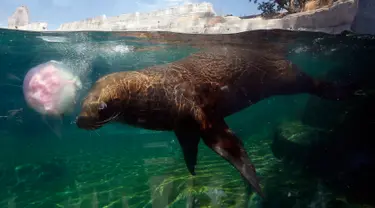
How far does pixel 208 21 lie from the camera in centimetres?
817

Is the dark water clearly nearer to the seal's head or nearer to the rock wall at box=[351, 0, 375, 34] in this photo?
the rock wall at box=[351, 0, 375, 34]

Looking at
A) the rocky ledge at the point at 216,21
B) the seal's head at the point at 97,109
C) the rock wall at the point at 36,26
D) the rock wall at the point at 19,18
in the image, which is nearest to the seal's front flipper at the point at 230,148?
the seal's head at the point at 97,109

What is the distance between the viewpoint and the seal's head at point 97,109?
3779mm

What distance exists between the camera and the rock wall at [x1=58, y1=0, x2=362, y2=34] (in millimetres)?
7270

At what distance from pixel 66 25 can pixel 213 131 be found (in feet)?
22.4

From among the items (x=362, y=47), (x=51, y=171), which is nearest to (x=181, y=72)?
(x=51, y=171)

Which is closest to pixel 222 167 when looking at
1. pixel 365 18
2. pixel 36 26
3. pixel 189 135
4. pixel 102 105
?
pixel 189 135

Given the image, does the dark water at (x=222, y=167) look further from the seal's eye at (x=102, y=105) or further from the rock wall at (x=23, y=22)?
the seal's eye at (x=102, y=105)

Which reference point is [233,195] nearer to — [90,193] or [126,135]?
[90,193]

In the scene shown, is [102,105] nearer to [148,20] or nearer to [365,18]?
[148,20]

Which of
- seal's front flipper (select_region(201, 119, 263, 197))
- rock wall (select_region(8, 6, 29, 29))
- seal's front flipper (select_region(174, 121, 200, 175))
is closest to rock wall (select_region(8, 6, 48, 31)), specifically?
rock wall (select_region(8, 6, 29, 29))

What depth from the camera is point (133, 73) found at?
15.9ft

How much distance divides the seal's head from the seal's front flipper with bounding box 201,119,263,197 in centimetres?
155

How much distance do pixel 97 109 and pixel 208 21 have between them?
5390 millimetres
